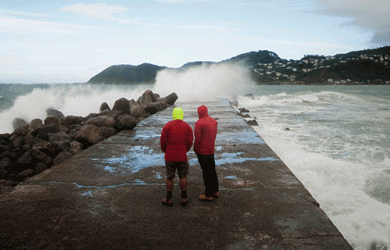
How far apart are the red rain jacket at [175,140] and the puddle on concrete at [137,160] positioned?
1.27m

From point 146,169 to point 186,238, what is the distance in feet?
6.06

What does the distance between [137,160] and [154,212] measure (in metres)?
1.81

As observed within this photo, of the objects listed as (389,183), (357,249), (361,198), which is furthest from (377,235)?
(389,183)

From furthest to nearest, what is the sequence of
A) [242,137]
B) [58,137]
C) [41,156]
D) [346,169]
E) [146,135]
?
[146,135]
[346,169]
[242,137]
[58,137]
[41,156]

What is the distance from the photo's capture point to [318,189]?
16.3ft

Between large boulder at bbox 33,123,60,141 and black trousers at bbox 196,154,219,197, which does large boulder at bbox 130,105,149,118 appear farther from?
black trousers at bbox 196,154,219,197

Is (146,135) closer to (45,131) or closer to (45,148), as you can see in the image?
(45,148)

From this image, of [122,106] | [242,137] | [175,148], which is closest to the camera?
[175,148]

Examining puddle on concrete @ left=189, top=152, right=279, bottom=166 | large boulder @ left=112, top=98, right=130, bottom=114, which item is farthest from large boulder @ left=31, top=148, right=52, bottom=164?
large boulder @ left=112, top=98, right=130, bottom=114

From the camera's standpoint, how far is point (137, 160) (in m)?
4.30

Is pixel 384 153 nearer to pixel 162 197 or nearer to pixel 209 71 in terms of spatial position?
pixel 162 197

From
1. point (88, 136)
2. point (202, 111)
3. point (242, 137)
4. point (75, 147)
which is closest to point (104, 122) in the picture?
point (88, 136)

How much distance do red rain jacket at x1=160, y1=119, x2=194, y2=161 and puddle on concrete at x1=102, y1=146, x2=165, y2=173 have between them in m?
1.27

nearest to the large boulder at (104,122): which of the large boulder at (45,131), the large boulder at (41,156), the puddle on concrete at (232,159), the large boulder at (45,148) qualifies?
the large boulder at (45,131)
